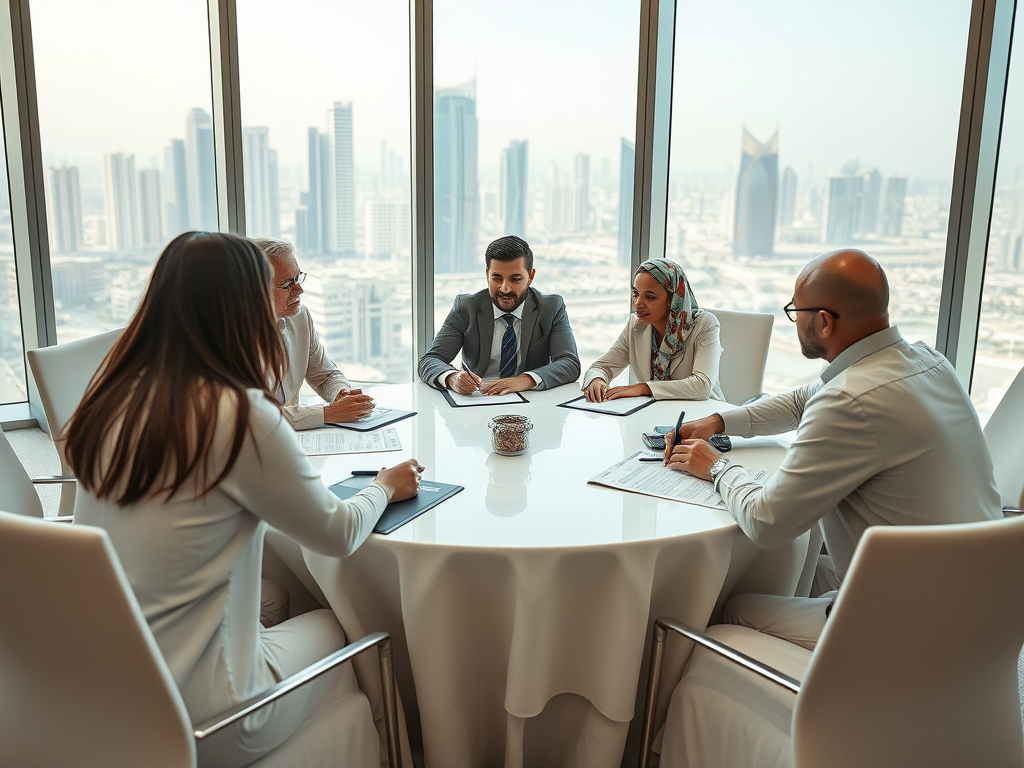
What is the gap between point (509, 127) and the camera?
5.03 m

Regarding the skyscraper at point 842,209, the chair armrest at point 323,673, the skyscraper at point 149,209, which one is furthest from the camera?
the skyscraper at point 149,209

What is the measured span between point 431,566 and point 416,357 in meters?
3.76

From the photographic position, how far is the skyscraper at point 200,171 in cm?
504

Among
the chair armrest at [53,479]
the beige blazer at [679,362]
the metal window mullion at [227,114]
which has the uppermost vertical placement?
the metal window mullion at [227,114]

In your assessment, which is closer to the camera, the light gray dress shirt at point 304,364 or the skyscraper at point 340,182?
the light gray dress shirt at point 304,364

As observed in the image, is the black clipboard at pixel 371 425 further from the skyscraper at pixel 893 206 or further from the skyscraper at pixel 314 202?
the skyscraper at pixel 893 206

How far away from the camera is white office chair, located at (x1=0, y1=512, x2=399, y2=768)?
1.13 metres

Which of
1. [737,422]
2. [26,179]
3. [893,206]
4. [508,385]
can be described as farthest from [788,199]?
[26,179]

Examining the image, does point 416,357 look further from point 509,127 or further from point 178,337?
point 178,337

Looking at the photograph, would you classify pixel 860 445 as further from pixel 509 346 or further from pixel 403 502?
pixel 509 346

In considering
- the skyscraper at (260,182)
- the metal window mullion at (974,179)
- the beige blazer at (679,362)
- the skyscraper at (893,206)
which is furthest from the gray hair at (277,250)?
the metal window mullion at (974,179)

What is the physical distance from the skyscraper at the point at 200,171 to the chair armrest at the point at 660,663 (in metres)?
4.32

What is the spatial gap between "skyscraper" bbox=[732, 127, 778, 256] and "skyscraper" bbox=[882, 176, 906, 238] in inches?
24.0

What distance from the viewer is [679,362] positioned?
328 cm
